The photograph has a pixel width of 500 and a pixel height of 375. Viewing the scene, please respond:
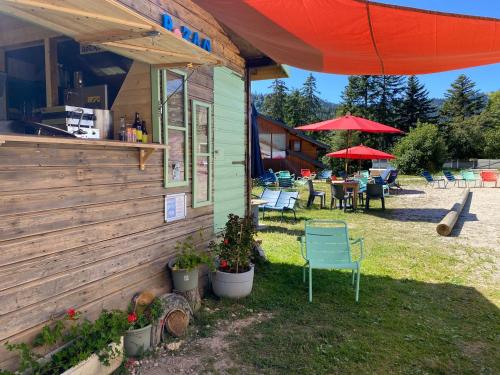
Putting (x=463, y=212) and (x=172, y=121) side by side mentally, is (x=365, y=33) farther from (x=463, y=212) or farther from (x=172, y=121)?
(x=463, y=212)

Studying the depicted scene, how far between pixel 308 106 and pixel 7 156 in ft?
150

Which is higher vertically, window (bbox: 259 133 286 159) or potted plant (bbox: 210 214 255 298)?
window (bbox: 259 133 286 159)

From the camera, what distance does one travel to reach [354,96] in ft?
136

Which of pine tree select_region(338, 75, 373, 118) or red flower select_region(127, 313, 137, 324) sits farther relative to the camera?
pine tree select_region(338, 75, 373, 118)

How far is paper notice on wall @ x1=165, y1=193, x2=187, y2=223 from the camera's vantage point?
362cm

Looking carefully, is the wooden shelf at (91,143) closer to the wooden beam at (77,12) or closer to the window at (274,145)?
the wooden beam at (77,12)

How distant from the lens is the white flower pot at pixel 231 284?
13.4 ft

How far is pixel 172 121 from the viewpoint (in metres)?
3.64

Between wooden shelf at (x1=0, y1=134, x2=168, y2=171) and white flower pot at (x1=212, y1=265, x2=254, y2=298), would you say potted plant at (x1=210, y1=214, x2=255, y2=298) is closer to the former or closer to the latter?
white flower pot at (x1=212, y1=265, x2=254, y2=298)

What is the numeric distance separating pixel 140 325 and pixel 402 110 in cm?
4240

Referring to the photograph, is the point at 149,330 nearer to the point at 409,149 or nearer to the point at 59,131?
the point at 59,131

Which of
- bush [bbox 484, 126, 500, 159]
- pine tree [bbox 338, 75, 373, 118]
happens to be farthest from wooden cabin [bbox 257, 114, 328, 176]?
bush [bbox 484, 126, 500, 159]

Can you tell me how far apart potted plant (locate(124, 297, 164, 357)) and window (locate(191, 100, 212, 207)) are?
1.32 m

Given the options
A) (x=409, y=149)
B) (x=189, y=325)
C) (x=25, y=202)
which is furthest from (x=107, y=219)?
(x=409, y=149)
